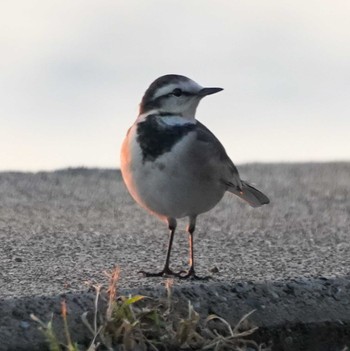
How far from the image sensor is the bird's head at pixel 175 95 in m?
4.62

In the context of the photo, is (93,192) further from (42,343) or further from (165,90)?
(42,343)

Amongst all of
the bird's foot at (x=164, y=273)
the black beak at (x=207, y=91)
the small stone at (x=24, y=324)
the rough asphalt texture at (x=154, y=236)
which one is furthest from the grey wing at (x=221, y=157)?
the small stone at (x=24, y=324)

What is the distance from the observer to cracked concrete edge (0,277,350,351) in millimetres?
3693

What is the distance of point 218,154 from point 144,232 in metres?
1.25

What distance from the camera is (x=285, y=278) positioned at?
4297mm

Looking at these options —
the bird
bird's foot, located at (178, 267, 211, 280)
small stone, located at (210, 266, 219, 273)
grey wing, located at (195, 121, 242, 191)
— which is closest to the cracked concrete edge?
bird's foot, located at (178, 267, 211, 280)

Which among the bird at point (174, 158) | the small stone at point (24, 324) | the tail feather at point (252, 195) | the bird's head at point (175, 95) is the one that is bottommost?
the small stone at point (24, 324)

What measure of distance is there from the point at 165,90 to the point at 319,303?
112 centimetres

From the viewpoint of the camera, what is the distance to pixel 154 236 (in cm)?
560

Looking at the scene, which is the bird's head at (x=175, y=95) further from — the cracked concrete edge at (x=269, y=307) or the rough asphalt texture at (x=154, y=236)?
the cracked concrete edge at (x=269, y=307)

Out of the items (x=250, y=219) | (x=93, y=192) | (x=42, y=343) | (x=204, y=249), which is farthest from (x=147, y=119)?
(x=93, y=192)

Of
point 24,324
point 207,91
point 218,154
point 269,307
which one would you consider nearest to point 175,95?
point 207,91

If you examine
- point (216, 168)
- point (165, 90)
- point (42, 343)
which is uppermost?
point (165, 90)

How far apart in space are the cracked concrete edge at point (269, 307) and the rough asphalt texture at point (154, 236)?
0.01 m
